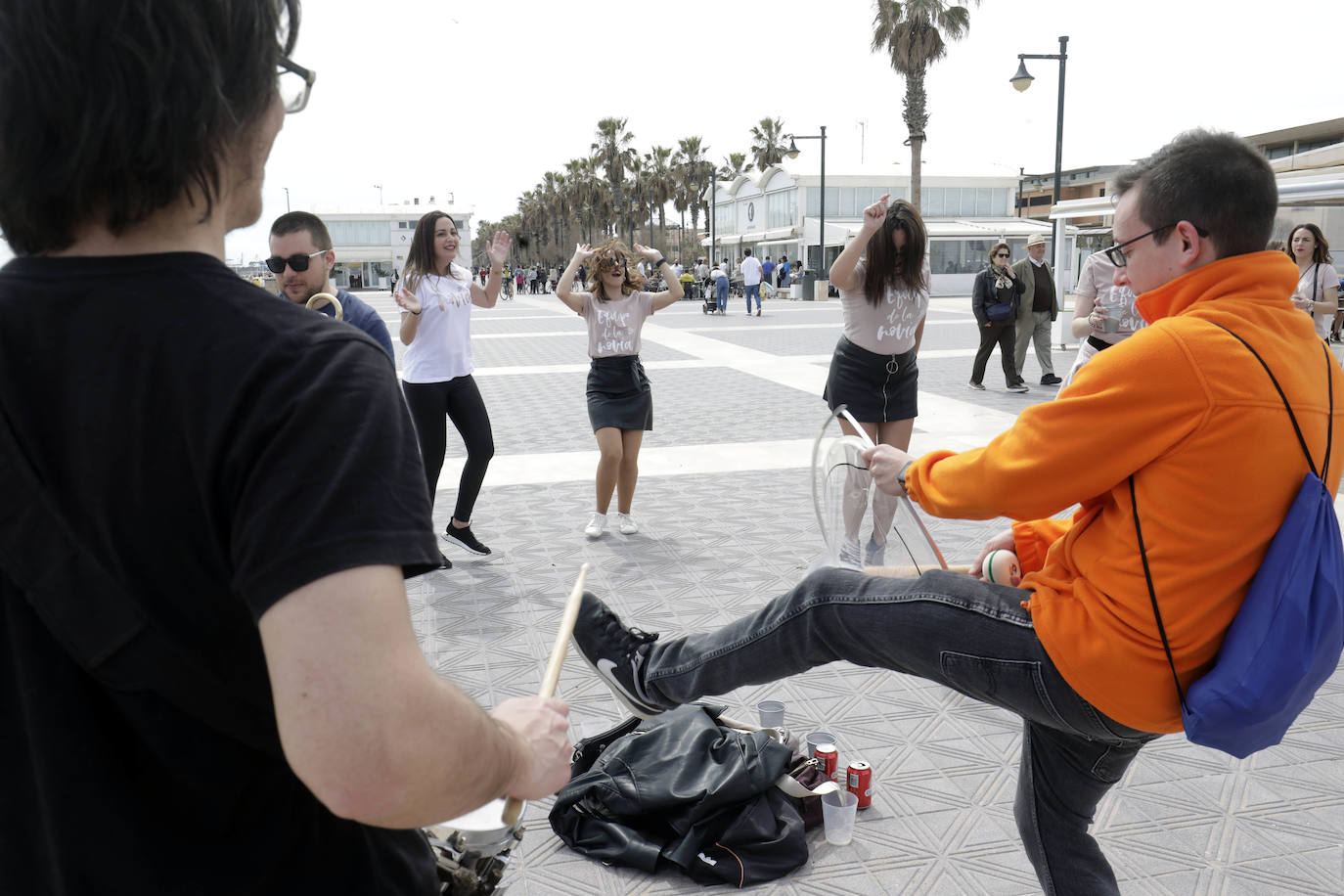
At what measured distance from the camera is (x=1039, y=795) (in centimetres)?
230

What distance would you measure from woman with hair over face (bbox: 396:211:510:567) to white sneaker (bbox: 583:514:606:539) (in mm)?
719

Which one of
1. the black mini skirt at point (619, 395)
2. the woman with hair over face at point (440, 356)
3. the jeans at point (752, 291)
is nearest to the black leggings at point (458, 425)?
the woman with hair over face at point (440, 356)

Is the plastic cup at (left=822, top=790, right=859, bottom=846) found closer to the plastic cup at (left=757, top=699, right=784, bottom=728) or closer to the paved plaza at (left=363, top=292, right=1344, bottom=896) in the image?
the paved plaza at (left=363, top=292, right=1344, bottom=896)

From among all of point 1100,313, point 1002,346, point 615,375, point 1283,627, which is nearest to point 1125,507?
point 1283,627

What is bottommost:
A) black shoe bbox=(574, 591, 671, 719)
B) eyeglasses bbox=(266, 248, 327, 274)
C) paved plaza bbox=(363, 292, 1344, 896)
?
paved plaza bbox=(363, 292, 1344, 896)

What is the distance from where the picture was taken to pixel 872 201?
45.6 metres

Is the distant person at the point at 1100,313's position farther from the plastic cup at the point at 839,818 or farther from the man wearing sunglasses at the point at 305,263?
the man wearing sunglasses at the point at 305,263

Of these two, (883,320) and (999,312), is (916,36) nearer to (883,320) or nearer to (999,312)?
(999,312)

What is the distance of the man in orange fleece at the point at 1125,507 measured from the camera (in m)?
1.77

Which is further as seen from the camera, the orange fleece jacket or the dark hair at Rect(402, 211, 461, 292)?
the dark hair at Rect(402, 211, 461, 292)

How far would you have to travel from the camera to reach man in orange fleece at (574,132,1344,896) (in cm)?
177

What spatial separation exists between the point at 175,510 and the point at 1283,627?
5.94ft

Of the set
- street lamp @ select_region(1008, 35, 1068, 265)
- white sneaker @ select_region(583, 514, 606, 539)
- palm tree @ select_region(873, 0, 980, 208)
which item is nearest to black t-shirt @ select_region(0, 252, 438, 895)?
white sneaker @ select_region(583, 514, 606, 539)

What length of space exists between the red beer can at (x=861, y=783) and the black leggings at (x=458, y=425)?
356cm
